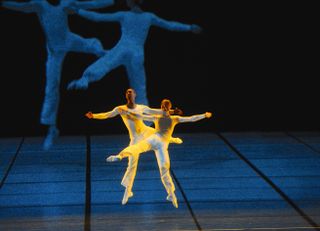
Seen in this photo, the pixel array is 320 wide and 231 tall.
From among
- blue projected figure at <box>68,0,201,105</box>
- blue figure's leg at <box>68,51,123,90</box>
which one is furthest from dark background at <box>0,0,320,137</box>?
blue figure's leg at <box>68,51,123,90</box>

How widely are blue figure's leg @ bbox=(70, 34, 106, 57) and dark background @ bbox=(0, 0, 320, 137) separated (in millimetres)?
1426

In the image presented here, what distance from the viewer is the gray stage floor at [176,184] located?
9.20m

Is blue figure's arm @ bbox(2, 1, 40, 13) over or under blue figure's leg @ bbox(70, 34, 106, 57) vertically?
over

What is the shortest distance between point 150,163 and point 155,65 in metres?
2.73

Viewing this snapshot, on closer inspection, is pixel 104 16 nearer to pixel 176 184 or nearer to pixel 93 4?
pixel 93 4

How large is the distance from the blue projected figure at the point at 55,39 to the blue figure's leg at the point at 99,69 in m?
0.54

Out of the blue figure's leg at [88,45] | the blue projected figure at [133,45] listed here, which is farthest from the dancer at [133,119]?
the blue figure's leg at [88,45]

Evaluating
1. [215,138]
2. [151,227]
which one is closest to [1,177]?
[151,227]

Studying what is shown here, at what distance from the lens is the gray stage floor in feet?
30.2

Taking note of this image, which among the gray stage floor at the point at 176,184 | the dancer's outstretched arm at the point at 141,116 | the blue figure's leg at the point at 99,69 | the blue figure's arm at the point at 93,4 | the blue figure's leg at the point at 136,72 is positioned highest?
the dancer's outstretched arm at the point at 141,116

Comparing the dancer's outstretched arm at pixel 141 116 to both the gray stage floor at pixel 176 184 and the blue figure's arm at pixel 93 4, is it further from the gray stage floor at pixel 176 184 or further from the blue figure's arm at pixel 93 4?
the blue figure's arm at pixel 93 4

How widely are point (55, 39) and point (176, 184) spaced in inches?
134

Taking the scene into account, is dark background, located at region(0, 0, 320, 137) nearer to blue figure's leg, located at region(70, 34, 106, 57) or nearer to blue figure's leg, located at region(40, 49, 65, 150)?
blue figure's leg, located at region(40, 49, 65, 150)

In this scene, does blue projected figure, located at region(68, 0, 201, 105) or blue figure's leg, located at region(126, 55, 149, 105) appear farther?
blue figure's leg, located at region(126, 55, 149, 105)
